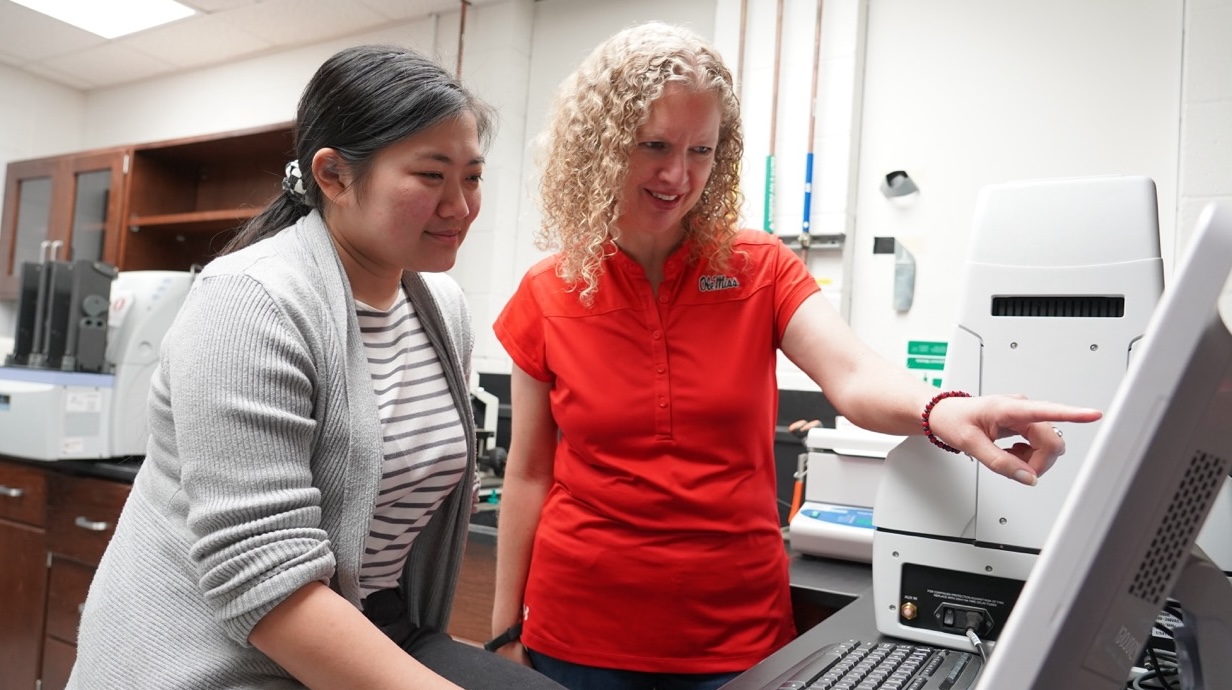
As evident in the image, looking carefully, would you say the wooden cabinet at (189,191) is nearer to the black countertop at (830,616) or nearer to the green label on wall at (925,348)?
the green label on wall at (925,348)

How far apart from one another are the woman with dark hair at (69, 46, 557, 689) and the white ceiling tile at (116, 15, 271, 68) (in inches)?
142

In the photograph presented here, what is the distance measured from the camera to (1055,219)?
36.8 inches

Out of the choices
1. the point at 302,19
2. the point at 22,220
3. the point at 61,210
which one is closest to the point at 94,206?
the point at 61,210

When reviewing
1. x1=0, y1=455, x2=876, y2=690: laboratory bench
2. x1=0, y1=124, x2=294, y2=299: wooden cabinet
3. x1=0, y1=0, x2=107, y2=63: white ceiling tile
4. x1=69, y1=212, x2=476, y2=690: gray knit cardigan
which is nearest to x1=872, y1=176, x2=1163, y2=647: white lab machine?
x1=69, y1=212, x2=476, y2=690: gray knit cardigan

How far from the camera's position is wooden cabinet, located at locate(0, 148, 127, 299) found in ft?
12.7

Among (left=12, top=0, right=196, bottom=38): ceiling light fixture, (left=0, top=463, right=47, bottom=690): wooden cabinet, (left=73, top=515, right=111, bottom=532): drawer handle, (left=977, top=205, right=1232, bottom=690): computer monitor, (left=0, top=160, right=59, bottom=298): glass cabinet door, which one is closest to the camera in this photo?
(left=977, top=205, right=1232, bottom=690): computer monitor

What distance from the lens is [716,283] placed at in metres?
1.20

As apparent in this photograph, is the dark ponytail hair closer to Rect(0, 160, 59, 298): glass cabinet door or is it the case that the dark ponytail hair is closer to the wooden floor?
the wooden floor

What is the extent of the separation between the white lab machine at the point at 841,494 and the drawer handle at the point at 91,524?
201 cm

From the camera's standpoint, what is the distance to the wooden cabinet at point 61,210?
3885 millimetres

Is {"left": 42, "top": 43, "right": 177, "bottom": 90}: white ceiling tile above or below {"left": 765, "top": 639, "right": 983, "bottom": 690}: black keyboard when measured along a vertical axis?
above

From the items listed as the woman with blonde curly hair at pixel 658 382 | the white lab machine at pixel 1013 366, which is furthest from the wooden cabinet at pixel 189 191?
the white lab machine at pixel 1013 366

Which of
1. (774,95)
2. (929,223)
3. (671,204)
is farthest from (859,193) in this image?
(671,204)

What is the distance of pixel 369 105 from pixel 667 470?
59cm
